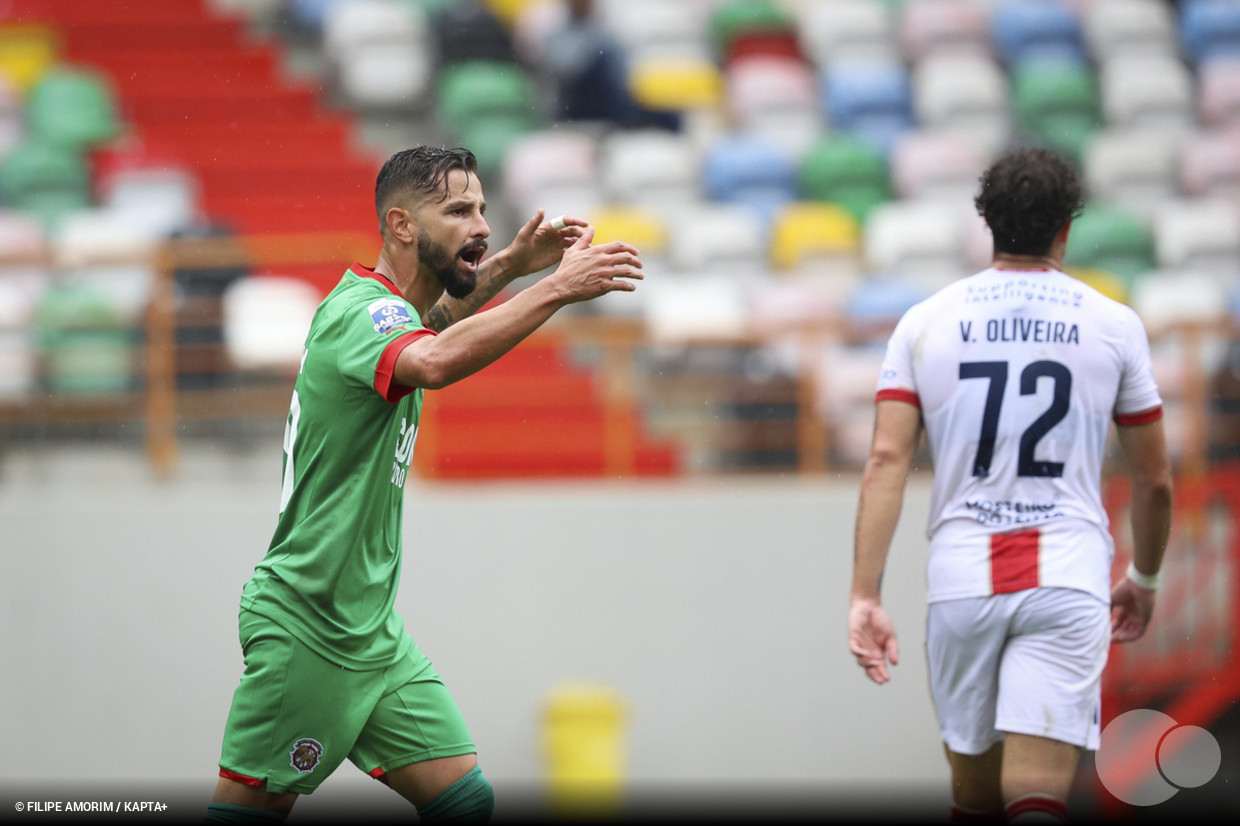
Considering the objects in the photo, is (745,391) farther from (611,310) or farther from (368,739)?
(368,739)

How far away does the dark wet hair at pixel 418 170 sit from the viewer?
372cm

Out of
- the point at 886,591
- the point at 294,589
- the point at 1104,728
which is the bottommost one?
the point at 1104,728

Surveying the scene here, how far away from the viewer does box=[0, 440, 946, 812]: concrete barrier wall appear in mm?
7660

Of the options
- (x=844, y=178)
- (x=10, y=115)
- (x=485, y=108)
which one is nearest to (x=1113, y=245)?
(x=844, y=178)

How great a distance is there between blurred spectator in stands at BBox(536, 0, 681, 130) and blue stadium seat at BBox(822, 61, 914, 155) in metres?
1.41

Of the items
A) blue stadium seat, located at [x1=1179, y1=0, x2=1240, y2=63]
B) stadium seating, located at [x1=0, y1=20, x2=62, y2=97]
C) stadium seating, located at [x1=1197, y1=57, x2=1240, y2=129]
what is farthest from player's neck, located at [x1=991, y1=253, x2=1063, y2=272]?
stadium seating, located at [x1=0, y1=20, x2=62, y2=97]

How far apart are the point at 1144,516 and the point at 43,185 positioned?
868 cm

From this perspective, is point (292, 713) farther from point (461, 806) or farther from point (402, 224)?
point (402, 224)

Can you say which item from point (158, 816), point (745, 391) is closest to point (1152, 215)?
point (745, 391)

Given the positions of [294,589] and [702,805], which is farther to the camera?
[702,805]

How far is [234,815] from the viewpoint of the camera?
3504mm

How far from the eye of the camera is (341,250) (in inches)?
334

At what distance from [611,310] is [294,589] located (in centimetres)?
608

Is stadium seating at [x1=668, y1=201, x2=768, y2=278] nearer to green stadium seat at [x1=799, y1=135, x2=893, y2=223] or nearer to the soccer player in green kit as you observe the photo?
green stadium seat at [x1=799, y1=135, x2=893, y2=223]
